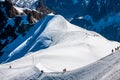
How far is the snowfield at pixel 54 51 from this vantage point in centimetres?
4934

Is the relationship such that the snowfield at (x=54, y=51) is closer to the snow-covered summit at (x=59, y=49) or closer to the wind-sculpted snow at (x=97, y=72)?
the snow-covered summit at (x=59, y=49)

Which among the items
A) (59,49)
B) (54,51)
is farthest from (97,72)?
(59,49)

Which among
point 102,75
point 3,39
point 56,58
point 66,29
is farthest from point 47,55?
point 3,39

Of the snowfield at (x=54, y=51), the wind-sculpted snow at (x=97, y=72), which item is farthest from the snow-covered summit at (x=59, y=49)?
the wind-sculpted snow at (x=97, y=72)

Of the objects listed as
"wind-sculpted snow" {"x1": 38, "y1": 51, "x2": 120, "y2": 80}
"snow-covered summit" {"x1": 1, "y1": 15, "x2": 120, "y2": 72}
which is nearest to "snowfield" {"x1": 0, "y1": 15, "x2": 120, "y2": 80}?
"snow-covered summit" {"x1": 1, "y1": 15, "x2": 120, "y2": 72}

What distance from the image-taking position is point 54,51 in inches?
2579

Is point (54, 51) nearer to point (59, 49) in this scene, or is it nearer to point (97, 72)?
point (59, 49)

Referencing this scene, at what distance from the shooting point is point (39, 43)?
3317 inches

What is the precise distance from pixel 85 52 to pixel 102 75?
26411 millimetres

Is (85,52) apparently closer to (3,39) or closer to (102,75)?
(102,75)

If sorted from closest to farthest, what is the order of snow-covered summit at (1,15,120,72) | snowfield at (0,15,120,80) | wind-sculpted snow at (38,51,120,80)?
wind-sculpted snow at (38,51,120,80)
snowfield at (0,15,120,80)
snow-covered summit at (1,15,120,72)

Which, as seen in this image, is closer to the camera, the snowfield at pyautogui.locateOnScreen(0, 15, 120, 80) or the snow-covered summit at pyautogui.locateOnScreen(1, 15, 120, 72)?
the snowfield at pyautogui.locateOnScreen(0, 15, 120, 80)

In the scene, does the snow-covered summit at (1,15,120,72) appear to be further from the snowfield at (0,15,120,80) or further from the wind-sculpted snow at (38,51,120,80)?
the wind-sculpted snow at (38,51,120,80)

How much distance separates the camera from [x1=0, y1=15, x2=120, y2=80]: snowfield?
4934 cm
